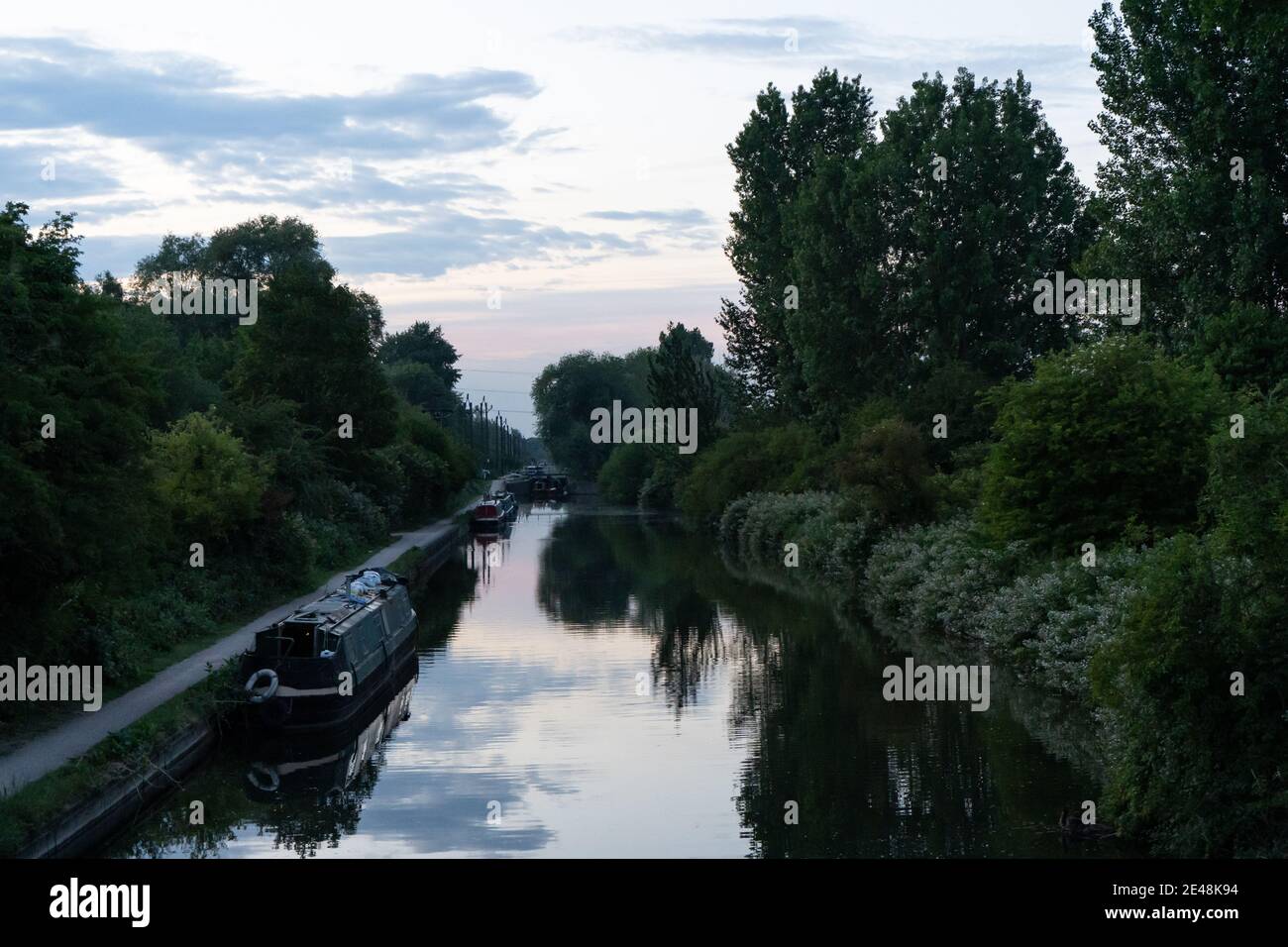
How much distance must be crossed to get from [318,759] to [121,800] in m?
4.69

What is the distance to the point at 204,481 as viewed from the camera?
94.6 ft

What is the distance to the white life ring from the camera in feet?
67.1

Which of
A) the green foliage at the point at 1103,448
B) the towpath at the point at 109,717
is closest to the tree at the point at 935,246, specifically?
the green foliage at the point at 1103,448

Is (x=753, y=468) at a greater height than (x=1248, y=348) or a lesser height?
lesser

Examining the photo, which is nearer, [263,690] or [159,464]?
[263,690]

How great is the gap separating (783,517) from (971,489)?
53.8 feet

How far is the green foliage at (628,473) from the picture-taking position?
98625 mm

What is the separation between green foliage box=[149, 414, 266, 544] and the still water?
197 inches

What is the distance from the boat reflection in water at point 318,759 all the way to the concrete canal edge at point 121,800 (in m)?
0.79

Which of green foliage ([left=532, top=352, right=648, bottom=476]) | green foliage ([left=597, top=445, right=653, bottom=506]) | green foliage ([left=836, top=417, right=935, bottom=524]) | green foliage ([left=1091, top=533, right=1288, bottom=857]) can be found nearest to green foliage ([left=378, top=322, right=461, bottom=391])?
green foliage ([left=532, top=352, right=648, bottom=476])

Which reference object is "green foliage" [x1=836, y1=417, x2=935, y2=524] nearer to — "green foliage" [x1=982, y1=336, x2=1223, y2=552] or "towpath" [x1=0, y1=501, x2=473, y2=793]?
"green foliage" [x1=982, y1=336, x2=1223, y2=552]

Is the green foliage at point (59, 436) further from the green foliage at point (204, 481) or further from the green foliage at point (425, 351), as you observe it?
the green foliage at point (425, 351)

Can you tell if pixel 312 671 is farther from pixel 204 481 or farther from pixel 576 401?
pixel 576 401

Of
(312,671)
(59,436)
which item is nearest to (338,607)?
(312,671)
